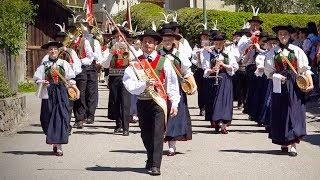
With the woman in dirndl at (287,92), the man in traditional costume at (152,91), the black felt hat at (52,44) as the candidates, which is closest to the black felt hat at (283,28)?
the woman in dirndl at (287,92)

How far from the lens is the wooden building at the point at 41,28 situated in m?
29.9

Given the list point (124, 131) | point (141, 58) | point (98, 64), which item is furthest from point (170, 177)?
point (98, 64)

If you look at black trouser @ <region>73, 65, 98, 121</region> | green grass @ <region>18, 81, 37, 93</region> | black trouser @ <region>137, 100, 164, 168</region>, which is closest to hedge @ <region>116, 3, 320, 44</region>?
green grass @ <region>18, 81, 37, 93</region>

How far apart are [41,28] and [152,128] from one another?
70.0ft

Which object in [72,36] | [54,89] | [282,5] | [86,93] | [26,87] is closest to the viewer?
[54,89]

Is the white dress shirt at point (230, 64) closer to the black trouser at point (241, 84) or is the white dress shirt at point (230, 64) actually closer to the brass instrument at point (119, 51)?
the brass instrument at point (119, 51)

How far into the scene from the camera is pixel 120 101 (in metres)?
14.5

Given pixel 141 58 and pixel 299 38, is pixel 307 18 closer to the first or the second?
pixel 299 38

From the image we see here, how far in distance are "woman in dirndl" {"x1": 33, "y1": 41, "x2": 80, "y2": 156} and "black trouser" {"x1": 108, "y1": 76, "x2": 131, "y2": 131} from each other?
7.37ft

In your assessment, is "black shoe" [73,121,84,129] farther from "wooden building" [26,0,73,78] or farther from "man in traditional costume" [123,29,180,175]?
"wooden building" [26,0,73,78]

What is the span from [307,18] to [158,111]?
25.3m

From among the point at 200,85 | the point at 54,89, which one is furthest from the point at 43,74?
the point at 200,85

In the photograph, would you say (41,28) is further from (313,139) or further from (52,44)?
(313,139)

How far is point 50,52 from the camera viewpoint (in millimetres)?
12133
